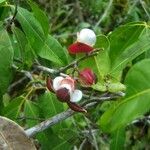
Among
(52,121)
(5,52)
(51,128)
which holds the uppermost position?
(5,52)

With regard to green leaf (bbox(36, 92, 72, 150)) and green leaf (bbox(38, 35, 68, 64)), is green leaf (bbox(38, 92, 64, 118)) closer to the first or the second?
green leaf (bbox(36, 92, 72, 150))

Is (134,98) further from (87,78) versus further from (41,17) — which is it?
(41,17)

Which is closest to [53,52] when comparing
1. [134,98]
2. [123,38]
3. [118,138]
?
[123,38]

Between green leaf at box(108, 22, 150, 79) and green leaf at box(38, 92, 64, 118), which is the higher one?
green leaf at box(108, 22, 150, 79)

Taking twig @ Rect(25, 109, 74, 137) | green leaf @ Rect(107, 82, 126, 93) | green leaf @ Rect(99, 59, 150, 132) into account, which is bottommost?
twig @ Rect(25, 109, 74, 137)

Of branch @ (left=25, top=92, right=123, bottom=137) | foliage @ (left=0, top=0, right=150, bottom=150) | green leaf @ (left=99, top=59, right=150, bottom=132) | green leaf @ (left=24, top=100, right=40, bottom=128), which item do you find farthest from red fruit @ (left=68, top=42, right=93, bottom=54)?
green leaf @ (left=24, top=100, right=40, bottom=128)

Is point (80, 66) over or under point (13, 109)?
over
